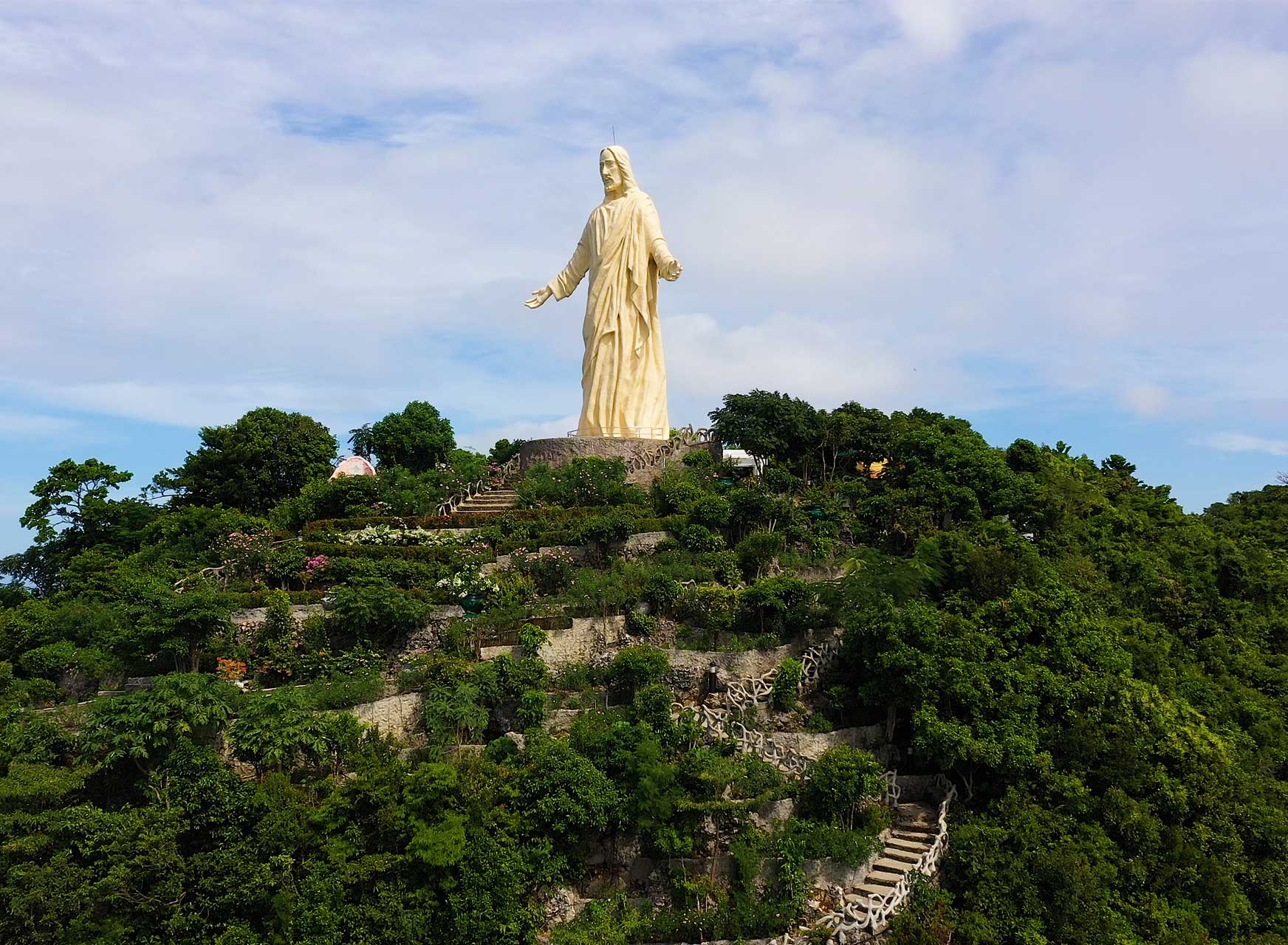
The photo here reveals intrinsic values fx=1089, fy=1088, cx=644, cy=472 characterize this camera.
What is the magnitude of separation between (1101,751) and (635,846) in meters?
6.89

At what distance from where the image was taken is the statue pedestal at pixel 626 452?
2519 centimetres

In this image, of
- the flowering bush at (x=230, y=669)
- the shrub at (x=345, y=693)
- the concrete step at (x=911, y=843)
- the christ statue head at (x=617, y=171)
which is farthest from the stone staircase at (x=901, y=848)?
the christ statue head at (x=617, y=171)

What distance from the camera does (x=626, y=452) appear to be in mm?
25375

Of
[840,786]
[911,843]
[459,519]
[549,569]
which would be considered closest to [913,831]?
[911,843]

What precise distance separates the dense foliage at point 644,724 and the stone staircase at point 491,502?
1.62 metres

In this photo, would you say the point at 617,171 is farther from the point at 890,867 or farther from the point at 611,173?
the point at 890,867

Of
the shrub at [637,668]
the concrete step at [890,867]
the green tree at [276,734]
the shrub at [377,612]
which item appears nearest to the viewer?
the concrete step at [890,867]

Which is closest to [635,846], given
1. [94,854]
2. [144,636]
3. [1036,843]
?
[1036,843]

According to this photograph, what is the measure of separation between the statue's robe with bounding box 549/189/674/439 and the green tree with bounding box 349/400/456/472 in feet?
39.6

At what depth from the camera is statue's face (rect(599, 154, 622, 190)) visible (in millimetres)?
26953

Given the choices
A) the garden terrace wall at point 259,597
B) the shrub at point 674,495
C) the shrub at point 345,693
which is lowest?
the shrub at point 345,693

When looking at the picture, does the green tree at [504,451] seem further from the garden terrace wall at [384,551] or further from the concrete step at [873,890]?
the concrete step at [873,890]

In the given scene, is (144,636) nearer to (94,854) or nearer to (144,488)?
(94,854)

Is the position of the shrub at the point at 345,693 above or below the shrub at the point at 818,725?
above
